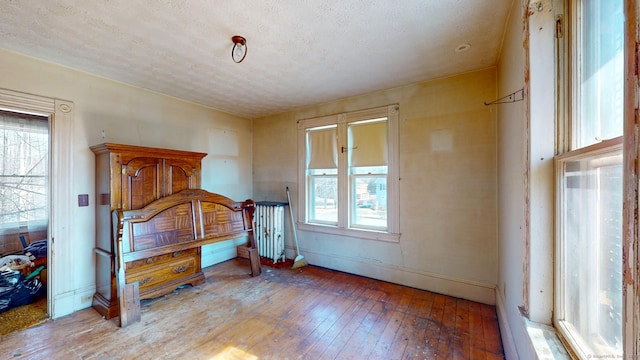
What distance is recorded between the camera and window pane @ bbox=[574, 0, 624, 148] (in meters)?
0.78

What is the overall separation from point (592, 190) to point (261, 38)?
7.35ft

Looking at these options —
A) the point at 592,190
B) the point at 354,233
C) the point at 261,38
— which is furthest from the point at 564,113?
the point at 354,233

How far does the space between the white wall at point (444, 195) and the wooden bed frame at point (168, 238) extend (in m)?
1.65

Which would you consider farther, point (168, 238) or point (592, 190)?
point (168, 238)

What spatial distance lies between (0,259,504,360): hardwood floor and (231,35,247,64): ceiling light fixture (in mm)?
2500

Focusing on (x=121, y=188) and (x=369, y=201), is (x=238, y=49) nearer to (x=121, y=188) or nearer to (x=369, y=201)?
(x=121, y=188)

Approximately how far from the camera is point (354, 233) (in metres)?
3.48

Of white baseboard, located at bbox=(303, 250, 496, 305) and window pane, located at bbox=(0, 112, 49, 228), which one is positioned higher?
window pane, located at bbox=(0, 112, 49, 228)

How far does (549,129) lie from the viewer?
1202mm

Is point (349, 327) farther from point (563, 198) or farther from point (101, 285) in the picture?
point (101, 285)

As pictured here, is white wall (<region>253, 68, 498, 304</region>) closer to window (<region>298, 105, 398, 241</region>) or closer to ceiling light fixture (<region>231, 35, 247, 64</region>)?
window (<region>298, 105, 398, 241</region>)

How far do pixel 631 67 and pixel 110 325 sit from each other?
11.8 ft

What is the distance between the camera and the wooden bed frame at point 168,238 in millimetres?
2383

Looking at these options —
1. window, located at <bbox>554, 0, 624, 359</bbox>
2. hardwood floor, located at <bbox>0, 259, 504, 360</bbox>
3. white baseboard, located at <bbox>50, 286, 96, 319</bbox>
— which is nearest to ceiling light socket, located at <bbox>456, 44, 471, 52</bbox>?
window, located at <bbox>554, 0, 624, 359</bbox>
